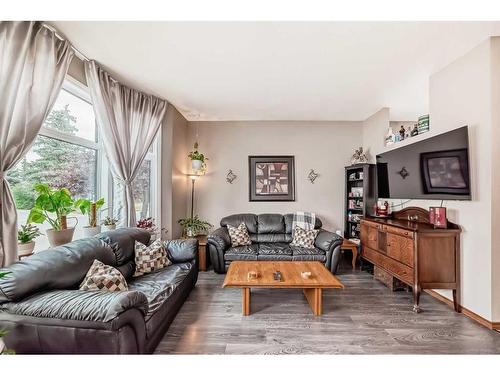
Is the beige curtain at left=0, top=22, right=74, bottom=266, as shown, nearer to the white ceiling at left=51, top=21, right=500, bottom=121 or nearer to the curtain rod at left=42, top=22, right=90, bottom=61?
the curtain rod at left=42, top=22, right=90, bottom=61

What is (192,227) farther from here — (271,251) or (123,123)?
(123,123)

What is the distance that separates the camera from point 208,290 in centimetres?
296

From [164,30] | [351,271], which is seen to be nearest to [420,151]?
[351,271]

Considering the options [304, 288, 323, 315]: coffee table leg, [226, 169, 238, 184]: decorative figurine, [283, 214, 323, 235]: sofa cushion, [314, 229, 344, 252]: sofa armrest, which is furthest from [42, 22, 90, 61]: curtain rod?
[314, 229, 344, 252]: sofa armrest

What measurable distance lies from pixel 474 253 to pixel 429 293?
862mm

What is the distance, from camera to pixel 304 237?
3867mm

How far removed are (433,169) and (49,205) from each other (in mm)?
3844

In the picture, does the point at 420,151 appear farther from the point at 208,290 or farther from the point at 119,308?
the point at 119,308

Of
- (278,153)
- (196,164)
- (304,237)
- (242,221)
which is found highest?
(278,153)

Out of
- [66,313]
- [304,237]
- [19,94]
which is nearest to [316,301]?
[304,237]

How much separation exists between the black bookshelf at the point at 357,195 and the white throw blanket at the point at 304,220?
2.55 feet

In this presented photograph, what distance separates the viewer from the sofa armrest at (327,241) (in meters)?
3.48

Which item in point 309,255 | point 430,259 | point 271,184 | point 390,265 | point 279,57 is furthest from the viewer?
point 271,184
